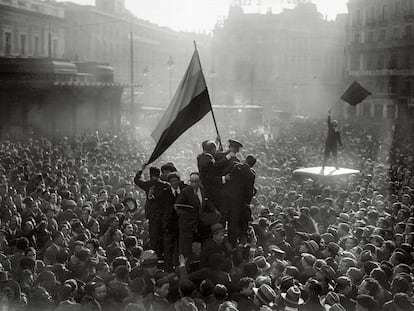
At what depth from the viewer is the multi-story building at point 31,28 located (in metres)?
53.5

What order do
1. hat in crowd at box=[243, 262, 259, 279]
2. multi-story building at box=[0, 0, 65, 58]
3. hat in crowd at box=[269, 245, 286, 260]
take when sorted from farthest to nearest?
multi-story building at box=[0, 0, 65, 58] < hat in crowd at box=[269, 245, 286, 260] < hat in crowd at box=[243, 262, 259, 279]

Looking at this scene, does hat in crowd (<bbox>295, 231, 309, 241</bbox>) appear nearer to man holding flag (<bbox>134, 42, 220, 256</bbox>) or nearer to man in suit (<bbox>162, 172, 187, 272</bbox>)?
man in suit (<bbox>162, 172, 187, 272</bbox>)

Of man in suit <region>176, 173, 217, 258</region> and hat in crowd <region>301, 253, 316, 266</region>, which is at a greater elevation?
man in suit <region>176, 173, 217, 258</region>

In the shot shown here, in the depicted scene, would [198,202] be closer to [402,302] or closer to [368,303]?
[368,303]

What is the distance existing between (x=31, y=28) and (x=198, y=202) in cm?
5241

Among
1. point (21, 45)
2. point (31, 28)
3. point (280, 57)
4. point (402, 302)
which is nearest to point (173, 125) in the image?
point (402, 302)

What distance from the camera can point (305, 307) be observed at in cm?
799

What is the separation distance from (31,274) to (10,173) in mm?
9263

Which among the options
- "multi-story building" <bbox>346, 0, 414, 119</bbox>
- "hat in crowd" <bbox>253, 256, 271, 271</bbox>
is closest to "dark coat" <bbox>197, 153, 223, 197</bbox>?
"hat in crowd" <bbox>253, 256, 271, 271</bbox>

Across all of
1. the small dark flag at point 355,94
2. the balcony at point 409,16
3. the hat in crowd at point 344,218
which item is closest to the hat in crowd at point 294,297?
the hat in crowd at point 344,218

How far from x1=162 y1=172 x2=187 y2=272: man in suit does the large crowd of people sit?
18 millimetres

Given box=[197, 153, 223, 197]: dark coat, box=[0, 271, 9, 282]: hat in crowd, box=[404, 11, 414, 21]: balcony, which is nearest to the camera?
box=[0, 271, 9, 282]: hat in crowd

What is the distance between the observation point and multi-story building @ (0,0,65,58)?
53469 mm

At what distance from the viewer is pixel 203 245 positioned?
972 cm
